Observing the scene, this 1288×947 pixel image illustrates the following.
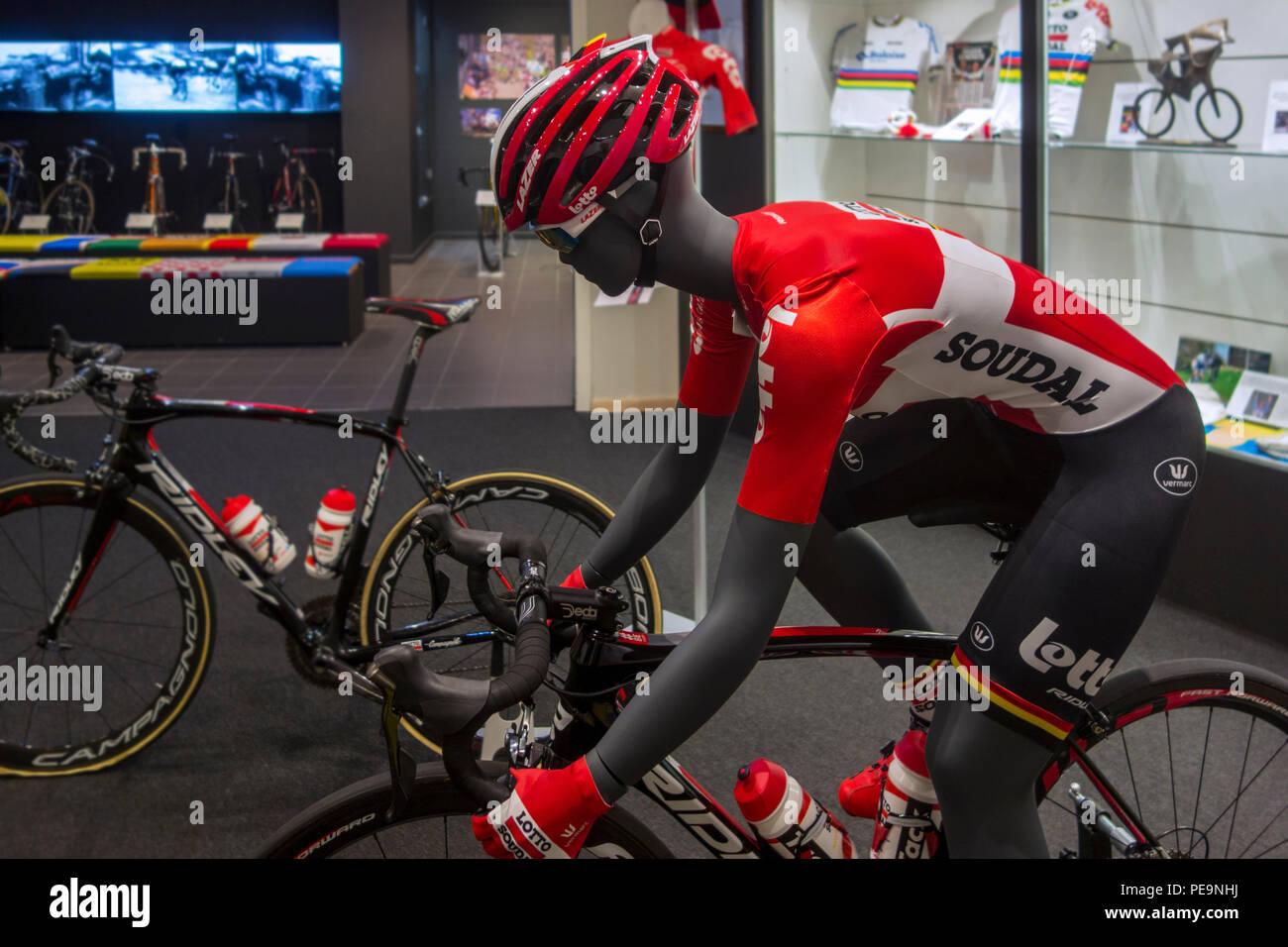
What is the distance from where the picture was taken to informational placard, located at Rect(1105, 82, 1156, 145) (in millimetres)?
4301

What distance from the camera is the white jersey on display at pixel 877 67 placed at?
5273 millimetres

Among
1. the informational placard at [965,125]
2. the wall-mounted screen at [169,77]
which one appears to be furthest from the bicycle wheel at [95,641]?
the wall-mounted screen at [169,77]

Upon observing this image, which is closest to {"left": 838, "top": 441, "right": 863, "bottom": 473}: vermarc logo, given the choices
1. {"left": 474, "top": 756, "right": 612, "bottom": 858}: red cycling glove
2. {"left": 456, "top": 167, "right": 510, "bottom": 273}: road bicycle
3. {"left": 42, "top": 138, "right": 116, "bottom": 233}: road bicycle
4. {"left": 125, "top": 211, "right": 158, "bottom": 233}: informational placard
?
{"left": 474, "top": 756, "right": 612, "bottom": 858}: red cycling glove

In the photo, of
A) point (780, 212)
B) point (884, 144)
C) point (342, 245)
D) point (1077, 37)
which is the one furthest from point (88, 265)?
point (780, 212)

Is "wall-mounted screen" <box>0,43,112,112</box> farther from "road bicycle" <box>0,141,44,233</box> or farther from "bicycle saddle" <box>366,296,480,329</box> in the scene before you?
"bicycle saddle" <box>366,296,480,329</box>

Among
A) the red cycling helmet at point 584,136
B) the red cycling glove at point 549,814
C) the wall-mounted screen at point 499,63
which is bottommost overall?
the red cycling glove at point 549,814

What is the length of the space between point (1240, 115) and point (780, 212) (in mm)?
3114

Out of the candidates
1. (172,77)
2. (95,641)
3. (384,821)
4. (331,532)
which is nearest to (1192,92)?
(331,532)

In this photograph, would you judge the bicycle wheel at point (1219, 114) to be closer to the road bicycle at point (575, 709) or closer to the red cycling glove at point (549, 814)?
the road bicycle at point (575, 709)

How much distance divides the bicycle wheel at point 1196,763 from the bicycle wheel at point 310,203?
1165 centimetres

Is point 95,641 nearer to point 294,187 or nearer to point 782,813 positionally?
point 782,813

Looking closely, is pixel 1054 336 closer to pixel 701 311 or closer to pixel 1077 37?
pixel 701 311

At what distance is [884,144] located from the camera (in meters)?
5.36
